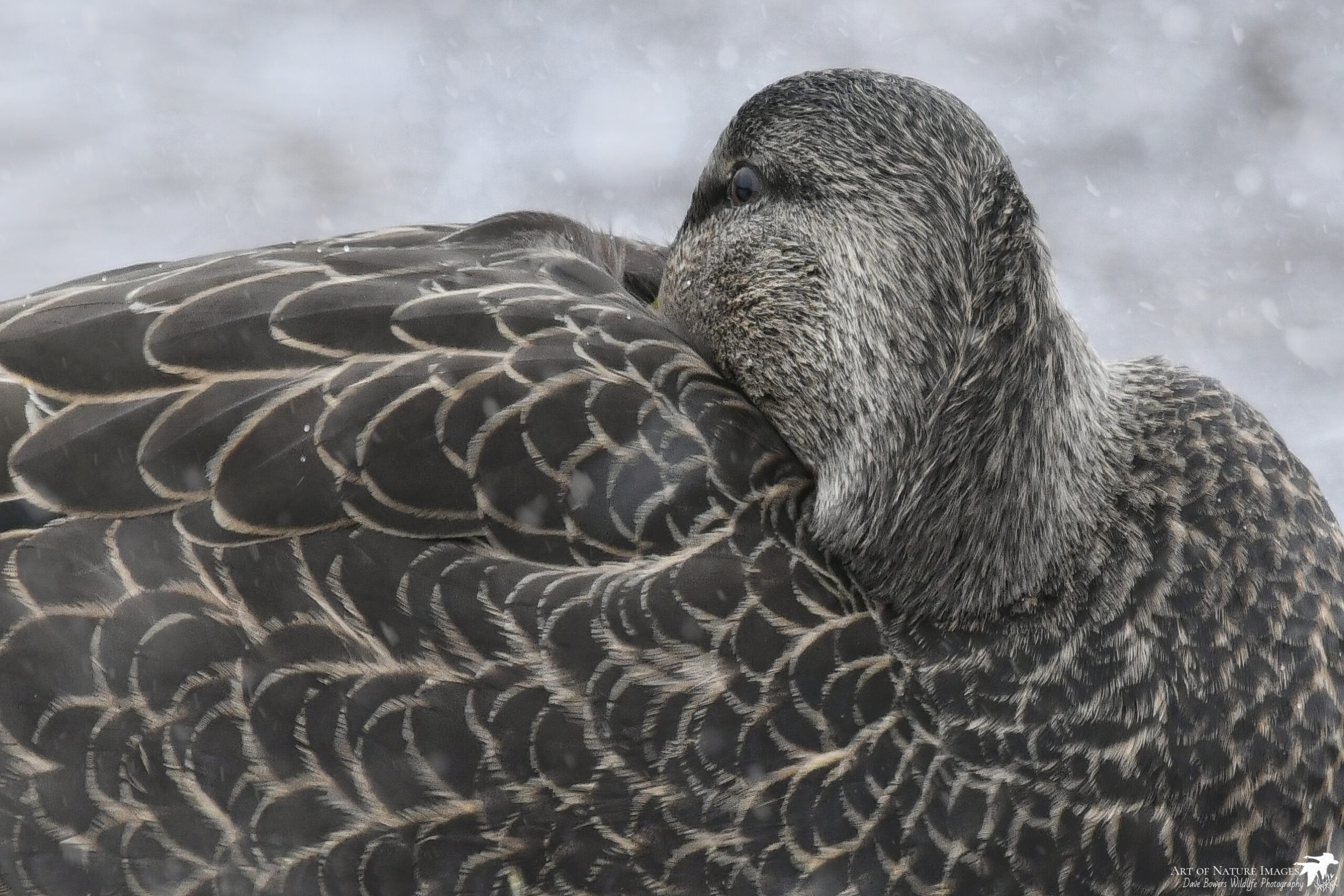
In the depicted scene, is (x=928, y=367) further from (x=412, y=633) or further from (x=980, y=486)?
(x=412, y=633)

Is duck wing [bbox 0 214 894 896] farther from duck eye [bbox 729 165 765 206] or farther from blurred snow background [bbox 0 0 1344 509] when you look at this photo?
blurred snow background [bbox 0 0 1344 509]

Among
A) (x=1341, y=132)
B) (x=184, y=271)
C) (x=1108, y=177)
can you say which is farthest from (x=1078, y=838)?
(x=1341, y=132)

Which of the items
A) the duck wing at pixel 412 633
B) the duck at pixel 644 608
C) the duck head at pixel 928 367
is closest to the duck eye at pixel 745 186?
the duck head at pixel 928 367

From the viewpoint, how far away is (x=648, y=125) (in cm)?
522

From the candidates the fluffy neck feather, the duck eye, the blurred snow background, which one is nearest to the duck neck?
the fluffy neck feather

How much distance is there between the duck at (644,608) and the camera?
2.16m

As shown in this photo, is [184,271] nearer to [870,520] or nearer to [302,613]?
[302,613]

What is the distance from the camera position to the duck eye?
259 centimetres

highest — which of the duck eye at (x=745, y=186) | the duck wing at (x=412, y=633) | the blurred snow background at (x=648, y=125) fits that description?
the blurred snow background at (x=648, y=125)

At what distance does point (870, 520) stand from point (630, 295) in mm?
713

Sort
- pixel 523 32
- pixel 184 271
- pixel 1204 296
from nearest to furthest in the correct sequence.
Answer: pixel 184 271
pixel 1204 296
pixel 523 32

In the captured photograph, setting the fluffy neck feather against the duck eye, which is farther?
the duck eye

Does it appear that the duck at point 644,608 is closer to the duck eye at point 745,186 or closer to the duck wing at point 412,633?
the duck wing at point 412,633

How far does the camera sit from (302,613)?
7.28 ft
